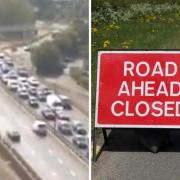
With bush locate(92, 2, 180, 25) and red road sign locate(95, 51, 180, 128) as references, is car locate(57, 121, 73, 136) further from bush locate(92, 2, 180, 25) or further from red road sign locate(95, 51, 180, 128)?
bush locate(92, 2, 180, 25)

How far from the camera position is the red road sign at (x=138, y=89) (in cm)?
611

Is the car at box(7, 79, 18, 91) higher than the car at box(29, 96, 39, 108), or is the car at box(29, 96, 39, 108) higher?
the car at box(7, 79, 18, 91)

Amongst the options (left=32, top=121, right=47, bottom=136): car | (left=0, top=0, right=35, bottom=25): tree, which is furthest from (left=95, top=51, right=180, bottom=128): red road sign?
(left=0, top=0, right=35, bottom=25): tree

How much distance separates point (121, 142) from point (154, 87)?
99cm

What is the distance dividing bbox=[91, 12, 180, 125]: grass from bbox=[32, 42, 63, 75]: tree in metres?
5.64

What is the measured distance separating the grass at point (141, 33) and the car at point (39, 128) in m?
5.64

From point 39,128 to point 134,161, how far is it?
2139 millimetres

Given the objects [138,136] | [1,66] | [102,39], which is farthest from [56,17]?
[102,39]

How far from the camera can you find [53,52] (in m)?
4.20

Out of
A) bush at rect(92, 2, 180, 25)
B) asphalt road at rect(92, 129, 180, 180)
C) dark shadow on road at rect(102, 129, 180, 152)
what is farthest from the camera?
bush at rect(92, 2, 180, 25)

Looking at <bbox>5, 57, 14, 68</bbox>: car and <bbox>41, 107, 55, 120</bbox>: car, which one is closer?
<bbox>5, 57, 14, 68</bbox>: car

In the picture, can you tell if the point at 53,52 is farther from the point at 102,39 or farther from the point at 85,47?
the point at 102,39

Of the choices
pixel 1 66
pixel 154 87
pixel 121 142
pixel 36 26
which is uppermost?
pixel 36 26

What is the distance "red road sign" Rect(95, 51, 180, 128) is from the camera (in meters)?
6.11
